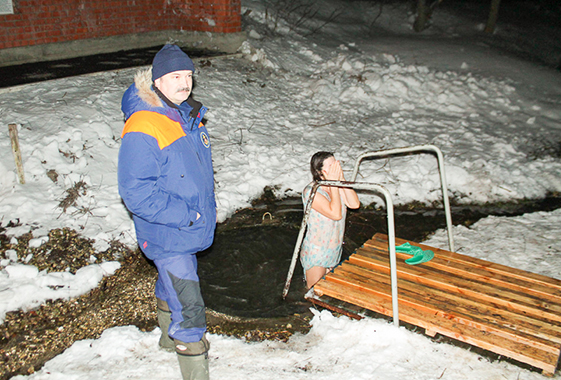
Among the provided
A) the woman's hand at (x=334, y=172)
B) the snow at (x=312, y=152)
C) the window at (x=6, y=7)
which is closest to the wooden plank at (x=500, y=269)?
the snow at (x=312, y=152)

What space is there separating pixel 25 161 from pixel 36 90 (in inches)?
86.8

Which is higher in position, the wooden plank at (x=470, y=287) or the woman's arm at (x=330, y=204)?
the woman's arm at (x=330, y=204)

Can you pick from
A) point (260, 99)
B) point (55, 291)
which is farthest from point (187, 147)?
point (260, 99)

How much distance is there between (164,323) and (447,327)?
2.13 meters

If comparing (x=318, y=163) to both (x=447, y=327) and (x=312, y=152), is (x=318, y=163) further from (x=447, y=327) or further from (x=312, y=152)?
(x=312, y=152)

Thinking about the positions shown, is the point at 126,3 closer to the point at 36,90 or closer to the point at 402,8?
the point at 36,90

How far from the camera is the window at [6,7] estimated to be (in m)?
8.70

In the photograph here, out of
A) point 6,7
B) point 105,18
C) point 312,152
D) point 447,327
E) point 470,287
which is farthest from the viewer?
point 105,18

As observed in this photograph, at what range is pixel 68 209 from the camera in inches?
197

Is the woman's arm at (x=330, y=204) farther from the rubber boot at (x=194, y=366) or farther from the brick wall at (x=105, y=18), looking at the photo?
the brick wall at (x=105, y=18)

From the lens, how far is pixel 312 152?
7.21 m

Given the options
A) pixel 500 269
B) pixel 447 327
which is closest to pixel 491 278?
pixel 500 269

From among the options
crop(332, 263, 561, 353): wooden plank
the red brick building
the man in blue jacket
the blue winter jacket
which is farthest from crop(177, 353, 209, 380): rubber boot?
the red brick building

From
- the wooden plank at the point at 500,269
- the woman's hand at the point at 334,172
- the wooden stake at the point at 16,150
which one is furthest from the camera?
the wooden stake at the point at 16,150
